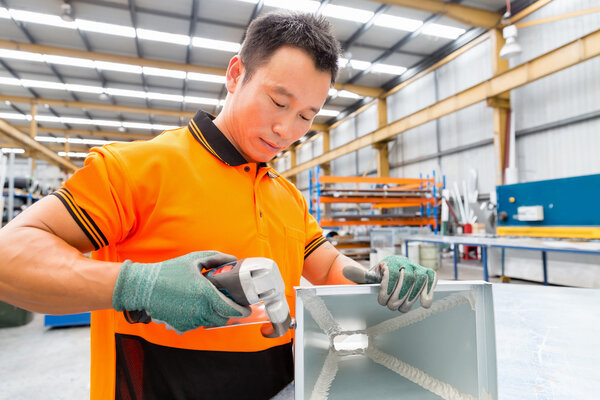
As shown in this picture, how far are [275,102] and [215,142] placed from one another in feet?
0.62

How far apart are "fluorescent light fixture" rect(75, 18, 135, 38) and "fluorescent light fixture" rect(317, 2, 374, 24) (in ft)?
12.0

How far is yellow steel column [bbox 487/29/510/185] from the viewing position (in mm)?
5836

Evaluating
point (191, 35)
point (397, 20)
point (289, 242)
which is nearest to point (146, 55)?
point (191, 35)

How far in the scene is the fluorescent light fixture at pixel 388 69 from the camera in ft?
26.1

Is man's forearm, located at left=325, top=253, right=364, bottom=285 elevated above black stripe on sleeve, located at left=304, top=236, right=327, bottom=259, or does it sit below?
below

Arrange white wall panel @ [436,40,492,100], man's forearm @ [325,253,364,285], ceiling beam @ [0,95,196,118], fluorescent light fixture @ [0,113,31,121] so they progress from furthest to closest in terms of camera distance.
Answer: fluorescent light fixture @ [0,113,31,121]
ceiling beam @ [0,95,196,118]
white wall panel @ [436,40,492,100]
man's forearm @ [325,253,364,285]

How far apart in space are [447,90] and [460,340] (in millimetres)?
7807

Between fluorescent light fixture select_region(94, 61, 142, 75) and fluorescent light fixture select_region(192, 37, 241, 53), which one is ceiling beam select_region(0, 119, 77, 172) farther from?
fluorescent light fixture select_region(192, 37, 241, 53)

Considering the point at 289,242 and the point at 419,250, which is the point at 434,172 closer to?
the point at 419,250

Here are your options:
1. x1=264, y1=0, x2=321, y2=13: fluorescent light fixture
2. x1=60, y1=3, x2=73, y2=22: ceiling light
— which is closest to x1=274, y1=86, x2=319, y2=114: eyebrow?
x1=264, y1=0, x2=321, y2=13: fluorescent light fixture

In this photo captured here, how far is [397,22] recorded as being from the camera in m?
6.18

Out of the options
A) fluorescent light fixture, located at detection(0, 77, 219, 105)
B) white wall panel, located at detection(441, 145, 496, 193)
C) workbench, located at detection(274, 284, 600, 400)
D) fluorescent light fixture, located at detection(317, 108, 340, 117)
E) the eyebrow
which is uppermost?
fluorescent light fixture, located at detection(0, 77, 219, 105)

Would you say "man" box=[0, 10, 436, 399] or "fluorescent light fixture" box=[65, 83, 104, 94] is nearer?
"man" box=[0, 10, 436, 399]

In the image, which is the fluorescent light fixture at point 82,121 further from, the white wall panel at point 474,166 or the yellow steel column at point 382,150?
the white wall panel at point 474,166
